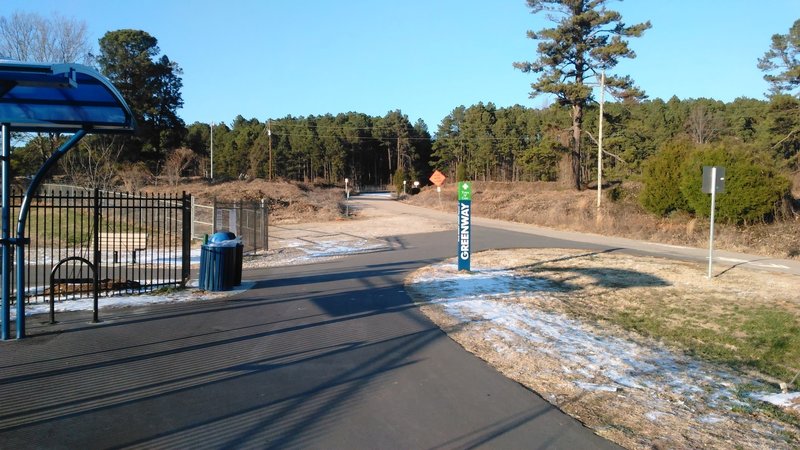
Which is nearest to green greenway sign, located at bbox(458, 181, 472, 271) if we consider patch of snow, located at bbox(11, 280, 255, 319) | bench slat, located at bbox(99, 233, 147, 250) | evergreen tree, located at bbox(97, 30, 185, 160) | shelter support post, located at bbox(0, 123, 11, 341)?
patch of snow, located at bbox(11, 280, 255, 319)

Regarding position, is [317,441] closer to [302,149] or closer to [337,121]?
[302,149]

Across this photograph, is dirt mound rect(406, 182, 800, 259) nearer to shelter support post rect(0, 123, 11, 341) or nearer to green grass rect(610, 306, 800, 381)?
green grass rect(610, 306, 800, 381)

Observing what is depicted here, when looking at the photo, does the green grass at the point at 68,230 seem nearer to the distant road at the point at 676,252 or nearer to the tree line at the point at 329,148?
the distant road at the point at 676,252

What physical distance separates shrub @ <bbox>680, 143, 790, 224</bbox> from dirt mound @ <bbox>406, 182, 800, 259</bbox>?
64cm

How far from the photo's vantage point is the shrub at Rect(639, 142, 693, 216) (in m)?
29.8

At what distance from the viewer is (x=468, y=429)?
4941mm

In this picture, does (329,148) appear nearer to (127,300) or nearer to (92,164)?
(92,164)

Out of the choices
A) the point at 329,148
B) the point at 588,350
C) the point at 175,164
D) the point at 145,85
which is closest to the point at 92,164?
the point at 175,164

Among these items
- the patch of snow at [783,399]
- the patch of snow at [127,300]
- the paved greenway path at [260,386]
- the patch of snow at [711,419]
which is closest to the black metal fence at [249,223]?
the patch of snow at [127,300]

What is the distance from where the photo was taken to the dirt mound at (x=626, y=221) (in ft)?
74.7

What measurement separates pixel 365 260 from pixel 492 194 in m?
36.9

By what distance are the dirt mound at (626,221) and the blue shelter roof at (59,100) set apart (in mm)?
21384

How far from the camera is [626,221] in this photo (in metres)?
29.7

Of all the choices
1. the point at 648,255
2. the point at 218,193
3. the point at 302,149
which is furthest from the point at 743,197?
the point at 302,149
